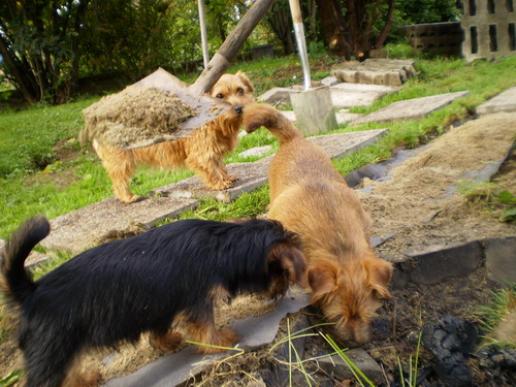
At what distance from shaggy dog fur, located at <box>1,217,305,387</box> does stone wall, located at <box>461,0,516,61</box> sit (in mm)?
11490

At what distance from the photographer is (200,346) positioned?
2.34 m

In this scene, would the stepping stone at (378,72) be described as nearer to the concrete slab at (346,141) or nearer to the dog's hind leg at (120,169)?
the concrete slab at (346,141)

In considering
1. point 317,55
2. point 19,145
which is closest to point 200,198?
point 19,145

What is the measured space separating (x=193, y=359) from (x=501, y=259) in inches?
69.4

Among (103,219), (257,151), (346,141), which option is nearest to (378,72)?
(257,151)

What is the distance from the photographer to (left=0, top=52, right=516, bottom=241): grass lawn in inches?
205

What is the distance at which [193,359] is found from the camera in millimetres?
2322

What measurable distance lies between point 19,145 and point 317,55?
8226 millimetres

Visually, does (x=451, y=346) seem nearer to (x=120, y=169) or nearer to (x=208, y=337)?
(x=208, y=337)

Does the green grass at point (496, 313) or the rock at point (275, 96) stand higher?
the rock at point (275, 96)

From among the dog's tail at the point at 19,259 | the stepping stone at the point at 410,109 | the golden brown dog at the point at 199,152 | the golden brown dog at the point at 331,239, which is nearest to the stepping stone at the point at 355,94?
the stepping stone at the point at 410,109

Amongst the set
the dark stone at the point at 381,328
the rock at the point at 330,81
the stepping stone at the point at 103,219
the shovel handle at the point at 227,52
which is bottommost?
the dark stone at the point at 381,328

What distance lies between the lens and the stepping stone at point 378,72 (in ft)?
32.6

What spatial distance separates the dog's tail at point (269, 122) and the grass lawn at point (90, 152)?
61 centimetres
